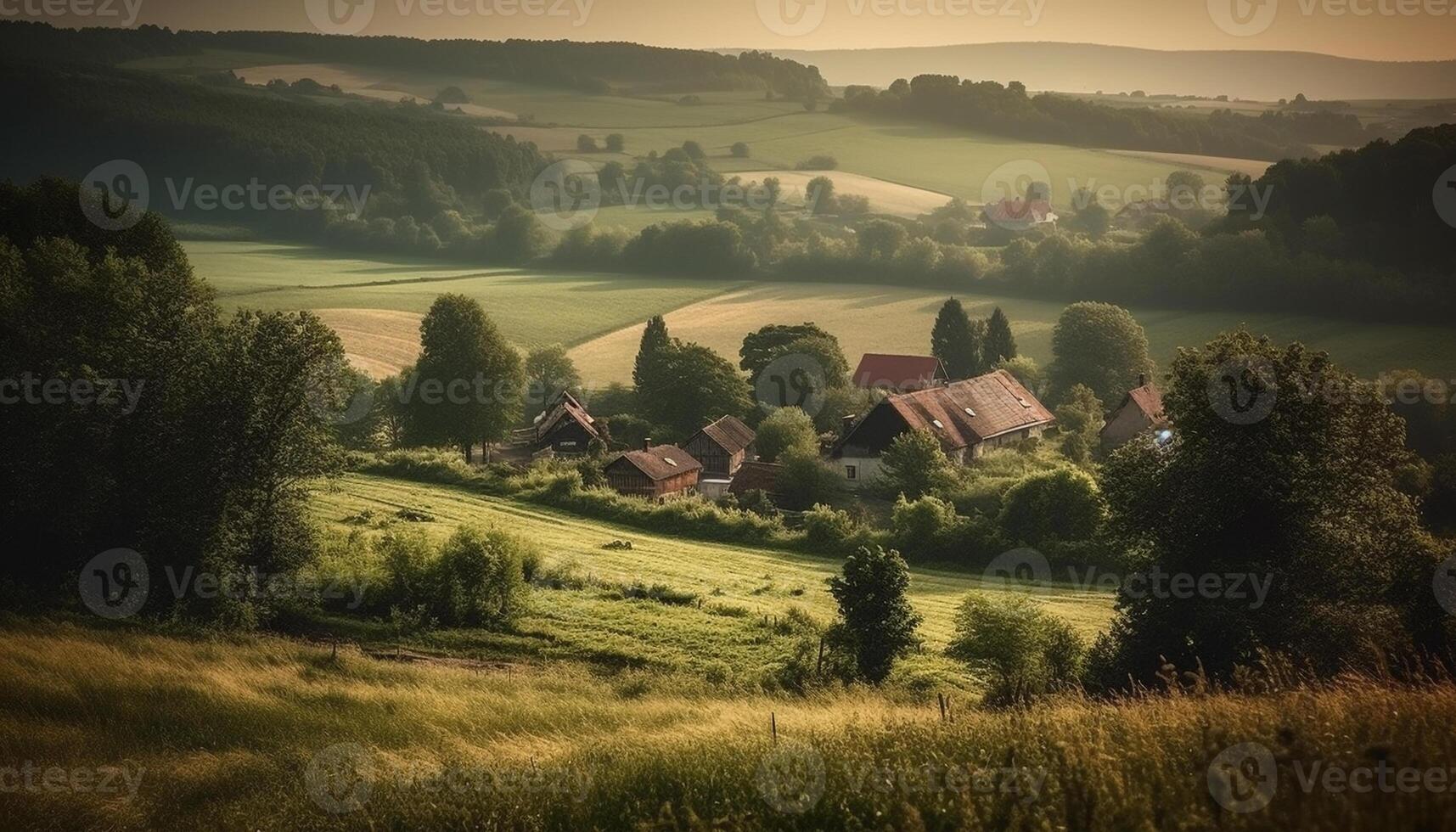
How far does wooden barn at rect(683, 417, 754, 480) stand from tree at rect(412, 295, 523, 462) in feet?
32.1

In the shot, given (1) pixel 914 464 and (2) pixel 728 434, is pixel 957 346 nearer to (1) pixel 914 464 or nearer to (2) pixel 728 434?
(2) pixel 728 434

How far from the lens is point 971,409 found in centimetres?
6650

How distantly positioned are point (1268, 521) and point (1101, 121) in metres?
146

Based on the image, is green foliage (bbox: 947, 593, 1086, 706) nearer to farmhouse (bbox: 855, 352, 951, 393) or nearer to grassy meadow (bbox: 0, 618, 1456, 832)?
grassy meadow (bbox: 0, 618, 1456, 832)

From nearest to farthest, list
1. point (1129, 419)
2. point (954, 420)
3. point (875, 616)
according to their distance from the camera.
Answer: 1. point (875, 616)
2. point (954, 420)
3. point (1129, 419)

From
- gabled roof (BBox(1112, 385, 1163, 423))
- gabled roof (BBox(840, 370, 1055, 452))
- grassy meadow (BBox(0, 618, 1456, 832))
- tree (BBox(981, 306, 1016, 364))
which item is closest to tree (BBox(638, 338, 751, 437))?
gabled roof (BBox(840, 370, 1055, 452))

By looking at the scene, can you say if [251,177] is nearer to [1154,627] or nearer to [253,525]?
[253,525]

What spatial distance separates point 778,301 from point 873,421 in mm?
44768

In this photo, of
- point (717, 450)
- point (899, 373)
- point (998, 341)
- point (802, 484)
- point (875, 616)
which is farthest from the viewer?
point (998, 341)

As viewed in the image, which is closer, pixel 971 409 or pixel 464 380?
pixel 464 380

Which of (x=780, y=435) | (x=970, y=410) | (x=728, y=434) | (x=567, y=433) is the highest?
(x=970, y=410)

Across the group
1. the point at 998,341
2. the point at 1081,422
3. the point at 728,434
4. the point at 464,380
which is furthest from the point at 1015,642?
the point at 998,341

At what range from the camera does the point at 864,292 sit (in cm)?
10712

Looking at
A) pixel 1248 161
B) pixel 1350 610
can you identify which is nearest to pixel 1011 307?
pixel 1248 161
